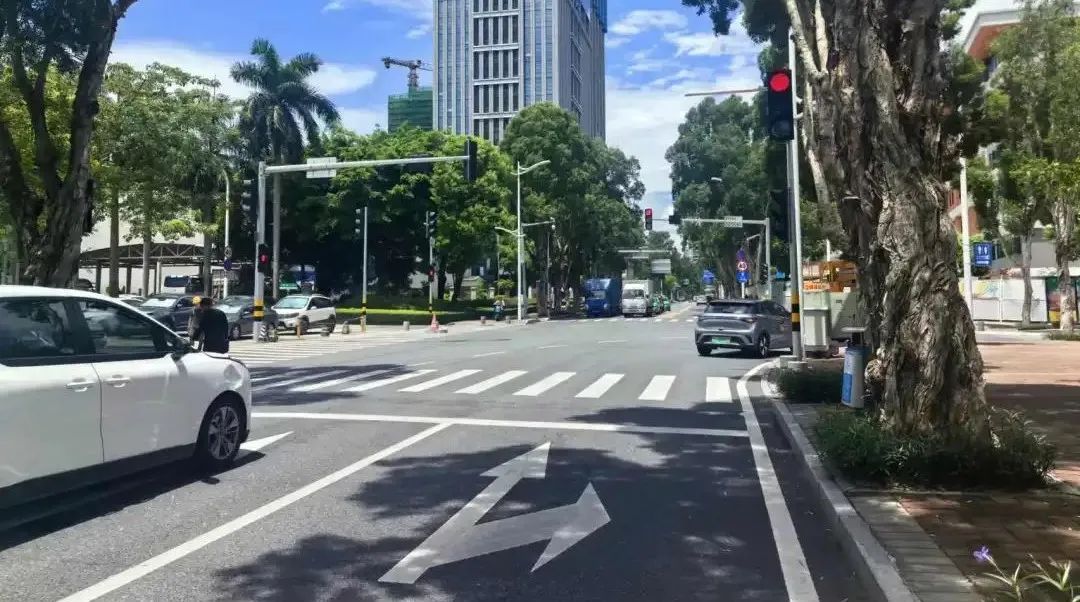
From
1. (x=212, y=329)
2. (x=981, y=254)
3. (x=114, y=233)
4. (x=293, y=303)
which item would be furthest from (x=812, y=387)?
(x=981, y=254)

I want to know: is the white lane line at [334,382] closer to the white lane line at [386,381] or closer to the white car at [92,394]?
the white lane line at [386,381]

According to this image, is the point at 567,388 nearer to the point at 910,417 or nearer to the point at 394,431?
the point at 394,431

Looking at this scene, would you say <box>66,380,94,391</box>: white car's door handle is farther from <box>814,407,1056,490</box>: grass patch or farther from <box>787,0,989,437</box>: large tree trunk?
<box>787,0,989,437</box>: large tree trunk

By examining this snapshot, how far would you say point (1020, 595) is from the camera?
153 inches

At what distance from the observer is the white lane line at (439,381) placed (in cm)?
1435

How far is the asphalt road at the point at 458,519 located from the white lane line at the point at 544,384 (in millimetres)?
2295

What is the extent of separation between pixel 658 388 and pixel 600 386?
1.02 meters

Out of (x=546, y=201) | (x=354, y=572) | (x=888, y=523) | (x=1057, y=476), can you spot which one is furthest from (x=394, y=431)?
(x=546, y=201)

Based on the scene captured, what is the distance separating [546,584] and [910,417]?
12.5ft

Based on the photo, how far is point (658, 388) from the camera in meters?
14.9

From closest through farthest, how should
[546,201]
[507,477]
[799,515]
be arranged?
[799,515] → [507,477] → [546,201]

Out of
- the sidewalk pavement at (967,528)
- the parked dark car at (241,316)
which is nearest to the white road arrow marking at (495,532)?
the sidewalk pavement at (967,528)

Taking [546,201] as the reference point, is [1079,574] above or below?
below

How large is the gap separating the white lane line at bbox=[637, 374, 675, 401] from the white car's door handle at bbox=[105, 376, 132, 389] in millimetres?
8540
